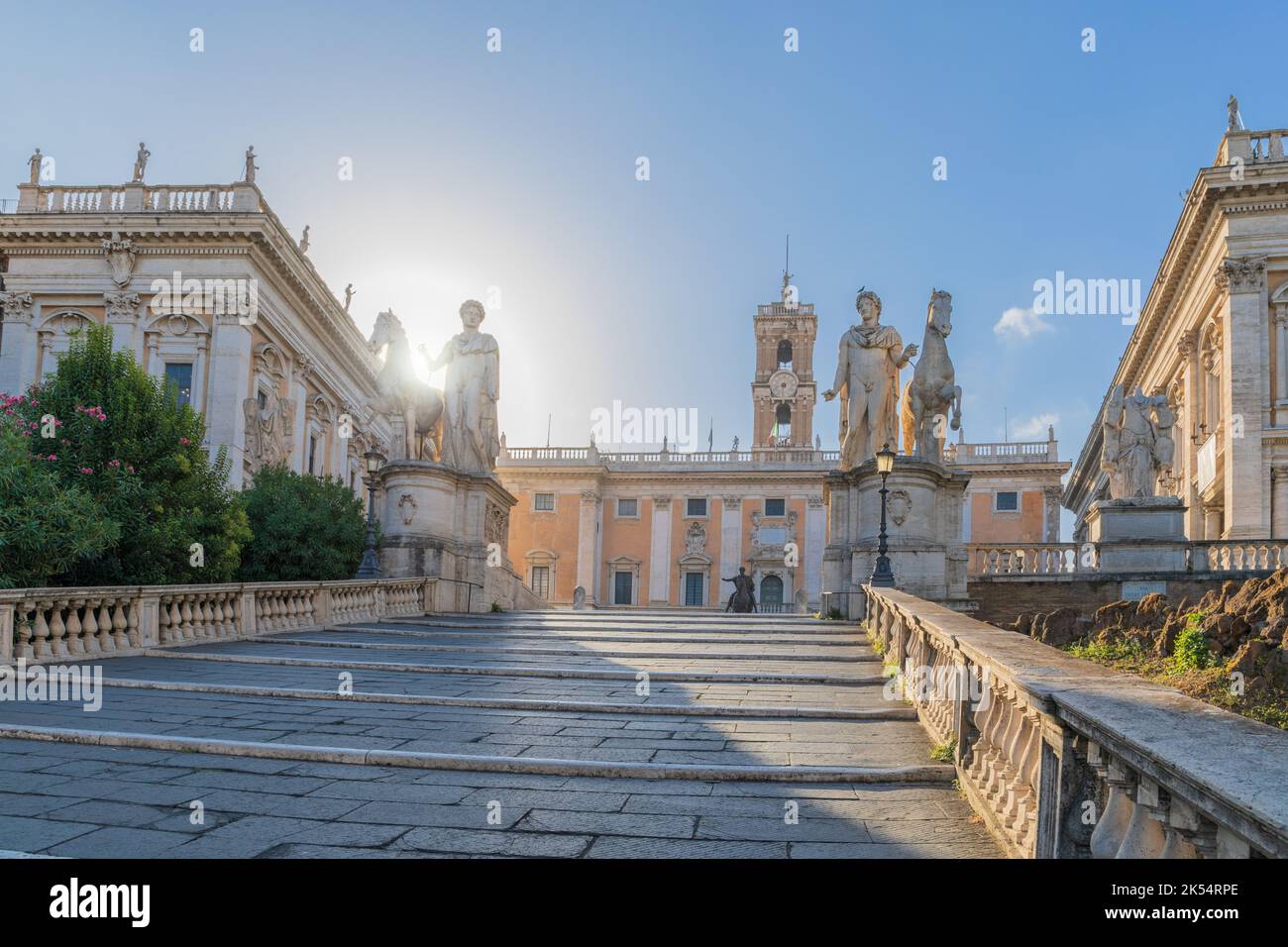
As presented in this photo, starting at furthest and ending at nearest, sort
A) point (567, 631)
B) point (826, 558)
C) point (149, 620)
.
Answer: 1. point (826, 558)
2. point (567, 631)
3. point (149, 620)

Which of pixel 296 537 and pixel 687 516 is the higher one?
pixel 687 516

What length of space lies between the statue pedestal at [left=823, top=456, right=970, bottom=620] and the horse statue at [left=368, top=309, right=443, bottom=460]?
7299 millimetres

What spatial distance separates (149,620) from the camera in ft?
35.1

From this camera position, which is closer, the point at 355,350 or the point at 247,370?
the point at 247,370

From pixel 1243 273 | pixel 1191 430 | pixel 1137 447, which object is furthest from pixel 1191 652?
pixel 1191 430

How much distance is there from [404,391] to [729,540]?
131ft

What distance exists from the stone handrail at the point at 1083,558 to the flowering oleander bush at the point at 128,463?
13.6 meters

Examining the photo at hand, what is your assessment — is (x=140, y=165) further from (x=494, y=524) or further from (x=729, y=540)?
(x=729, y=540)

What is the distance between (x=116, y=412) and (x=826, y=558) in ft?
36.6

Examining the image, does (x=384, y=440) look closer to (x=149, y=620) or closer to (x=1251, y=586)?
(x=149, y=620)

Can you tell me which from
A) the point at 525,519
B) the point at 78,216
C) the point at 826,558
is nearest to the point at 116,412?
the point at 826,558

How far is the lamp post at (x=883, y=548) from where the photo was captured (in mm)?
13211

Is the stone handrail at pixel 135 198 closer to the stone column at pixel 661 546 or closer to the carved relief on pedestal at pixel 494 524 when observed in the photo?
the carved relief on pedestal at pixel 494 524

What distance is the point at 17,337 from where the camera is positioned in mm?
29922
